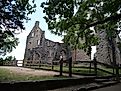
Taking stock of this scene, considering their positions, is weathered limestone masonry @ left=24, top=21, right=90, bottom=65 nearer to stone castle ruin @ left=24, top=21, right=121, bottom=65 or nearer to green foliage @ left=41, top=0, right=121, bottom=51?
stone castle ruin @ left=24, top=21, right=121, bottom=65

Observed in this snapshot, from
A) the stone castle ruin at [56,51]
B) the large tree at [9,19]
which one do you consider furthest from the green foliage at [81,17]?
the stone castle ruin at [56,51]

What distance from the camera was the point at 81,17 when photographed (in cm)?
2061

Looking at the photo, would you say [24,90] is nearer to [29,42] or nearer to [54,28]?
[54,28]

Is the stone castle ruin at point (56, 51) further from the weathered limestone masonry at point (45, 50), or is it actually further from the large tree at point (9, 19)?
the large tree at point (9, 19)

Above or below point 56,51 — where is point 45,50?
above

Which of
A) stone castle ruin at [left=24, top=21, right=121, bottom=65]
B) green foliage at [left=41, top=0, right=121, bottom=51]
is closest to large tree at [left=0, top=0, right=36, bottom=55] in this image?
green foliage at [left=41, top=0, right=121, bottom=51]

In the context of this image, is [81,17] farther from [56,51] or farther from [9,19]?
[56,51]

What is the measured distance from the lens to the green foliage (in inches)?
699

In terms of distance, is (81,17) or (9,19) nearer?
(9,19)

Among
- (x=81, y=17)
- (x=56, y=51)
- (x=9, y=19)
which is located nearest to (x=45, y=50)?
(x=56, y=51)

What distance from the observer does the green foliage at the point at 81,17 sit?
58.2ft

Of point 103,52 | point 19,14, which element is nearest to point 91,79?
point 19,14

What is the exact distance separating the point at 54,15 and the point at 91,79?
589 centimetres

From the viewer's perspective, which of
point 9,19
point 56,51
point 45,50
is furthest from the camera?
point 45,50
